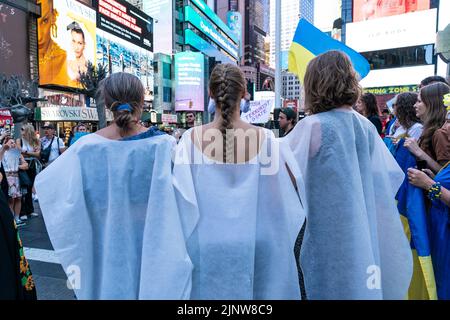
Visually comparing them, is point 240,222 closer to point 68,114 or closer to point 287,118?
point 287,118


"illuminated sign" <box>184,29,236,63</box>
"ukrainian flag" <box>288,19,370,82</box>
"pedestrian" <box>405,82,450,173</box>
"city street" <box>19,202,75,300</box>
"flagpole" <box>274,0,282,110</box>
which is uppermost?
"illuminated sign" <box>184,29,236,63</box>

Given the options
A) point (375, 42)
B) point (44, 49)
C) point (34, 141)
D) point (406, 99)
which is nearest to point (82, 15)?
point (44, 49)

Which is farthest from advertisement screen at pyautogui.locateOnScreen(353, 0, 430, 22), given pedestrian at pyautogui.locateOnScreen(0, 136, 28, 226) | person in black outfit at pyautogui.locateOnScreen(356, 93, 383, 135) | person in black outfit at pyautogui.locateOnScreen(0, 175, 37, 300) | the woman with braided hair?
person in black outfit at pyautogui.locateOnScreen(0, 175, 37, 300)

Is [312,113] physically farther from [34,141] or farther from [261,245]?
[34,141]

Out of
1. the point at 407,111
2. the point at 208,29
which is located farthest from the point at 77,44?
the point at 208,29

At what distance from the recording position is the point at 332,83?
76.0 inches

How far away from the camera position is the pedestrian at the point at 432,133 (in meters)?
2.40

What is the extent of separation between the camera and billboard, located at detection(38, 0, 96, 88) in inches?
987

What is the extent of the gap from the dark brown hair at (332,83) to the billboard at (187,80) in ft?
156

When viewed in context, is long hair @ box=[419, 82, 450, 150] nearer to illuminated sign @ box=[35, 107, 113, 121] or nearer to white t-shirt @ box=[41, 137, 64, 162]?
white t-shirt @ box=[41, 137, 64, 162]

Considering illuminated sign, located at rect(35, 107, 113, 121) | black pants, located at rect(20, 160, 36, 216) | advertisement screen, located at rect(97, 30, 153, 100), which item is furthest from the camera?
advertisement screen, located at rect(97, 30, 153, 100)

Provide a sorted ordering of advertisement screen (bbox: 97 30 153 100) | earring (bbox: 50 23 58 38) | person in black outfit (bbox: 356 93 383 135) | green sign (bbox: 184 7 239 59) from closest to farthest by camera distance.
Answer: person in black outfit (bbox: 356 93 383 135)
earring (bbox: 50 23 58 38)
advertisement screen (bbox: 97 30 153 100)
green sign (bbox: 184 7 239 59)

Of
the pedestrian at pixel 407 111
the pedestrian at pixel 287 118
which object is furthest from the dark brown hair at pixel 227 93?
the pedestrian at pixel 287 118

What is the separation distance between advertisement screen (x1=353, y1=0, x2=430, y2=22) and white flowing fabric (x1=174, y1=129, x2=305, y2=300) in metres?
40.0
